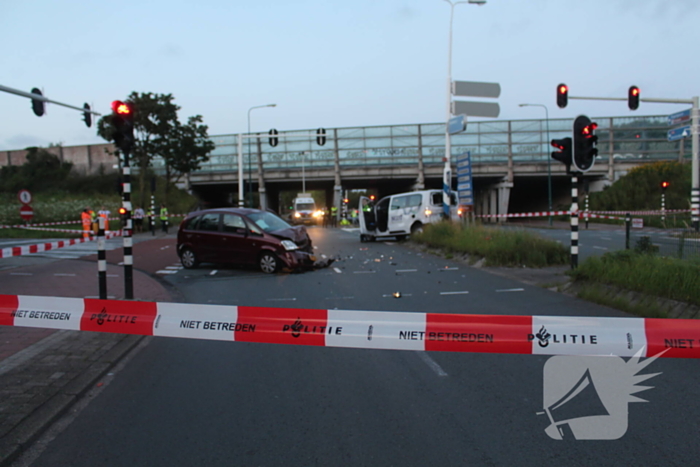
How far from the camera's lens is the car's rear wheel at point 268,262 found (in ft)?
42.5

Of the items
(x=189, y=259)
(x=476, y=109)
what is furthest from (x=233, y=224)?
(x=476, y=109)

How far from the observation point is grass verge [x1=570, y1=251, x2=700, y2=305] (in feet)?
23.5

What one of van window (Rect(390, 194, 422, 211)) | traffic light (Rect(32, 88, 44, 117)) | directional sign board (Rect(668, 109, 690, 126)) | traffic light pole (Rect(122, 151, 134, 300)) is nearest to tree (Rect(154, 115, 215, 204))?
traffic light (Rect(32, 88, 44, 117))

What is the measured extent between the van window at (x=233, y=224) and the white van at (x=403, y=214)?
31.7ft

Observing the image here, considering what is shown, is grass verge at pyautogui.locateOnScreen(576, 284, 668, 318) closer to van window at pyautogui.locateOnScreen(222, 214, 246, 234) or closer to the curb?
the curb

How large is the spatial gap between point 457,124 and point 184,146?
1075 inches

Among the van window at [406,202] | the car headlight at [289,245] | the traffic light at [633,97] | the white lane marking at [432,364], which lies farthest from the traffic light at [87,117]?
the traffic light at [633,97]

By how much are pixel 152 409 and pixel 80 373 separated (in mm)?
1205

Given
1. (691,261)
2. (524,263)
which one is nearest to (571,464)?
(691,261)

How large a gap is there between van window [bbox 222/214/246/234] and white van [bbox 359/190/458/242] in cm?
968

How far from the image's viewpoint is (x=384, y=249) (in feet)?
64.7

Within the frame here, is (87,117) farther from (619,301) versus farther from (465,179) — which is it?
(619,301)

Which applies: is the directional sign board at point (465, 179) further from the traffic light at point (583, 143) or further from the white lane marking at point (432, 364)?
the white lane marking at point (432, 364)

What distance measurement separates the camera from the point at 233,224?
13.5 m
